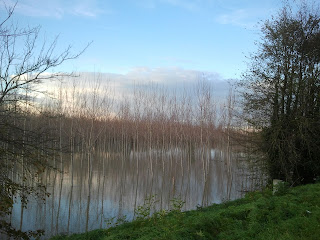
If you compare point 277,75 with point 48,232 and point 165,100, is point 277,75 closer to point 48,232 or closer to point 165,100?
point 48,232

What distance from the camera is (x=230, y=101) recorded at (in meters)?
22.2

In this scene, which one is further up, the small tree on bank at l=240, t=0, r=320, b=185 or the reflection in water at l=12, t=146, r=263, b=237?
the small tree on bank at l=240, t=0, r=320, b=185

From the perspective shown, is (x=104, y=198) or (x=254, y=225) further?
(x=104, y=198)

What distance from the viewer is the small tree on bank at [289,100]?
450 inches

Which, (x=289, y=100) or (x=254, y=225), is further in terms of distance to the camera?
(x=289, y=100)

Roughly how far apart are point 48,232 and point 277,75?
11.0 metres

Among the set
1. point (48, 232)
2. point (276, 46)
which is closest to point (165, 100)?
point (276, 46)

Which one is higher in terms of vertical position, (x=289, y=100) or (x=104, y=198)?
(x=289, y=100)

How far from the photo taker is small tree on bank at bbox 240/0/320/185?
11438 mm

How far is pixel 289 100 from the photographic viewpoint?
12328 mm

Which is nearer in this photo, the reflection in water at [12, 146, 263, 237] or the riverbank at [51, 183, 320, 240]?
the riverbank at [51, 183, 320, 240]

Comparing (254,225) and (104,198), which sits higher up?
(254,225)

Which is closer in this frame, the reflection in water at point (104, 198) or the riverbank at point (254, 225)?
the riverbank at point (254, 225)

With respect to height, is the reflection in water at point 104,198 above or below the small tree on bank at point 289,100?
below
